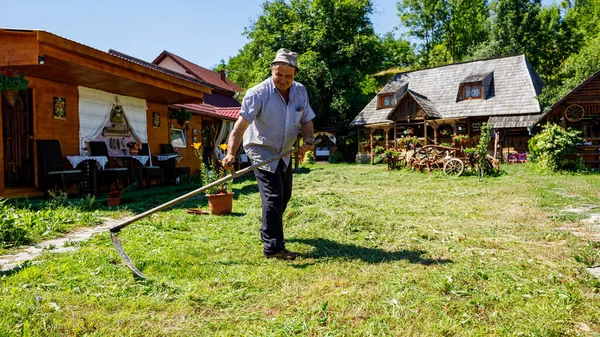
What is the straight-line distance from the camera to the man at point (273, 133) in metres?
3.72

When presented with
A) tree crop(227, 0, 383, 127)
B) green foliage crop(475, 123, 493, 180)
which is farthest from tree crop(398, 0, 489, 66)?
green foliage crop(475, 123, 493, 180)

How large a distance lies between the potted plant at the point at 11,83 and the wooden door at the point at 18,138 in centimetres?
132

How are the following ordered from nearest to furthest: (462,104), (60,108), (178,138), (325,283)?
(325,283) < (60,108) < (178,138) < (462,104)

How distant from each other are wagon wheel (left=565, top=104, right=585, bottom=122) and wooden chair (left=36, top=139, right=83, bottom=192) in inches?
669

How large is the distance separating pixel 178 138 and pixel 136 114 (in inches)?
130

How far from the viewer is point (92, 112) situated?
381 inches

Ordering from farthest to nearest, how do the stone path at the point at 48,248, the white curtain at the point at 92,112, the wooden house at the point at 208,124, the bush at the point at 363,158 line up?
the bush at the point at 363,158 → the wooden house at the point at 208,124 → the white curtain at the point at 92,112 → the stone path at the point at 48,248

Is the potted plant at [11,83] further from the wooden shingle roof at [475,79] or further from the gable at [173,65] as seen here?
the gable at [173,65]

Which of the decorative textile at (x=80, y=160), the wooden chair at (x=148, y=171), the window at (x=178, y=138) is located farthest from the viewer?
the window at (x=178, y=138)

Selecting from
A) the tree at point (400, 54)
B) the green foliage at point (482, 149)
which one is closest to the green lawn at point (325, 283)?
the green foliage at point (482, 149)

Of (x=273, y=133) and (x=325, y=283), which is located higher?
(x=273, y=133)

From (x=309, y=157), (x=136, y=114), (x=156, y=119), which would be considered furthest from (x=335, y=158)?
(x=136, y=114)

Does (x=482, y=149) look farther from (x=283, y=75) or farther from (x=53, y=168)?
(x=53, y=168)

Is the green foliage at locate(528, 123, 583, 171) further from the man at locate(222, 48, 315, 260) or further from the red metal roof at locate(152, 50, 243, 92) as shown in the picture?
the red metal roof at locate(152, 50, 243, 92)
